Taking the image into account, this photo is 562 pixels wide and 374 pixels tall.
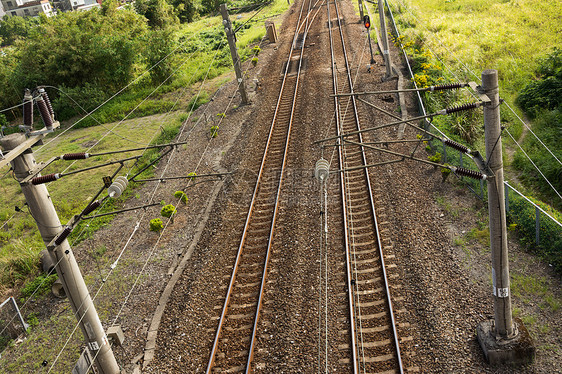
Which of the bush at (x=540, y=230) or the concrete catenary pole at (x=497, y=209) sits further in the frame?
the bush at (x=540, y=230)

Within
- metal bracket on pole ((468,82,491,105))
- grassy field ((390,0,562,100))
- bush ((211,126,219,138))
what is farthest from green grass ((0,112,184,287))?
grassy field ((390,0,562,100))

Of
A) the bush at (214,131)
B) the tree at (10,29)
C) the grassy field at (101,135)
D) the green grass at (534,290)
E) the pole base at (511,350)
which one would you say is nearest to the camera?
the pole base at (511,350)

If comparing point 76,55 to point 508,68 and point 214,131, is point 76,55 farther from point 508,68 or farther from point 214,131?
point 508,68

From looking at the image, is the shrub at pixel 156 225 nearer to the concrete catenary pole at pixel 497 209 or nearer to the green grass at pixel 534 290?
the concrete catenary pole at pixel 497 209

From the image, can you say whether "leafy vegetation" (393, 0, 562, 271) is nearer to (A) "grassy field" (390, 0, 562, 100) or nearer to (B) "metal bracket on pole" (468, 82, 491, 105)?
(A) "grassy field" (390, 0, 562, 100)

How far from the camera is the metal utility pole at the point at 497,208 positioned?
7.88 meters

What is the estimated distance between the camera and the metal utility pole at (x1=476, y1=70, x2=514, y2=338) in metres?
7.88

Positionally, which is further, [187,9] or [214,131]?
[187,9]

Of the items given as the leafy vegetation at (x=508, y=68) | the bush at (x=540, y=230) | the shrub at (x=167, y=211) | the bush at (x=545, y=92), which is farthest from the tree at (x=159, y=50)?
the bush at (x=540, y=230)

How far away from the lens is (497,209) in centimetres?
874

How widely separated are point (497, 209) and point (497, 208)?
26 millimetres

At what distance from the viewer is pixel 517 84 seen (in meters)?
23.3

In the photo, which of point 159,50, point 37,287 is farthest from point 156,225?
point 159,50

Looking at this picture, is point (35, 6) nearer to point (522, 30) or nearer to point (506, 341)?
point (522, 30)
